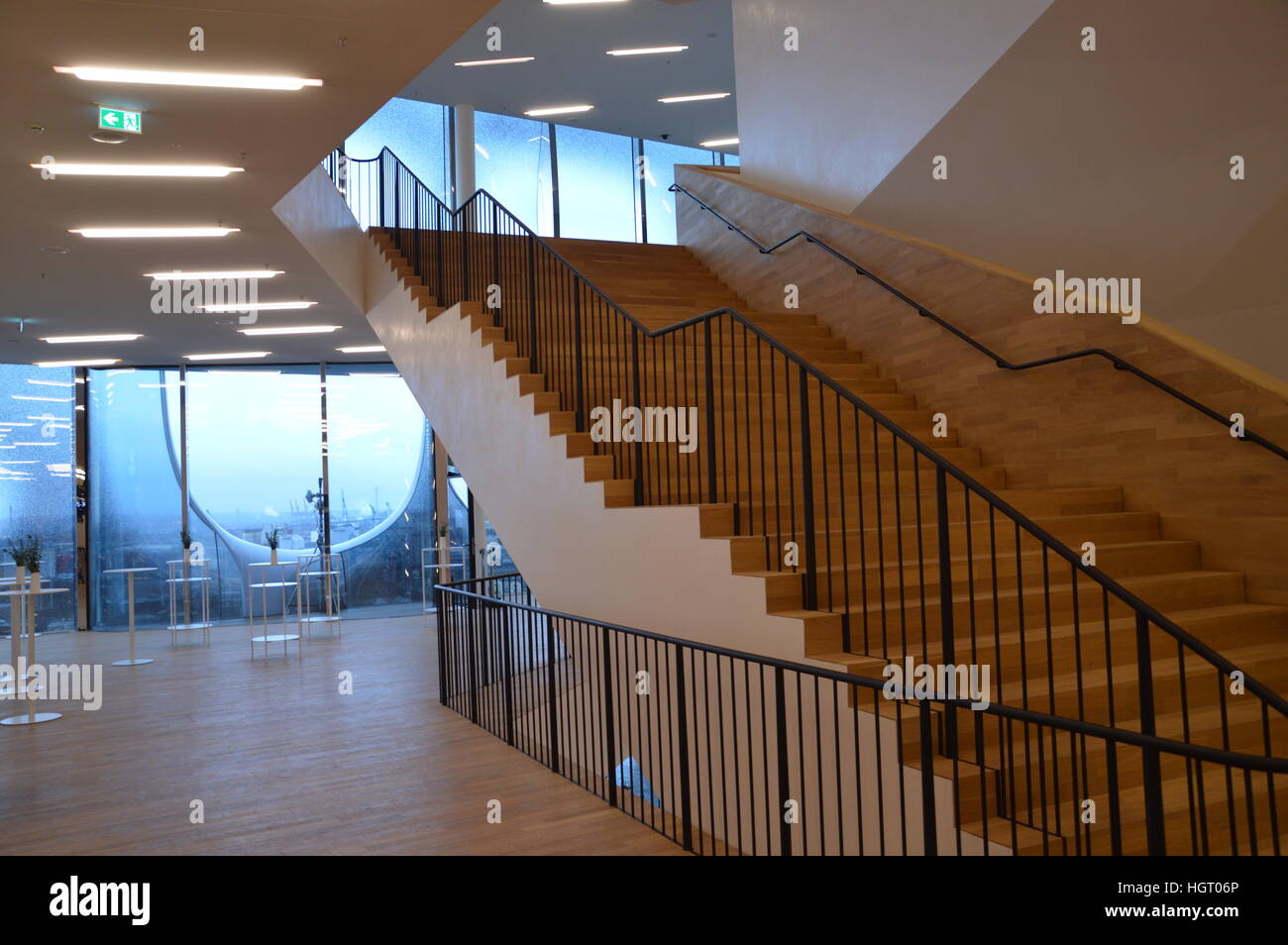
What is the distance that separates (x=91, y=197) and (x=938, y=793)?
7229 mm

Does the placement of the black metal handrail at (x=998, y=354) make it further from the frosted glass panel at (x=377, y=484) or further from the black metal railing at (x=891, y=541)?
the frosted glass panel at (x=377, y=484)

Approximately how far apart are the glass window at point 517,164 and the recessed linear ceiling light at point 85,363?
6.17 m

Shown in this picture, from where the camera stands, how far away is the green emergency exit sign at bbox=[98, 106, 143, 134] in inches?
236

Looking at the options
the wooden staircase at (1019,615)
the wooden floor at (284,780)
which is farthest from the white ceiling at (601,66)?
the wooden floor at (284,780)

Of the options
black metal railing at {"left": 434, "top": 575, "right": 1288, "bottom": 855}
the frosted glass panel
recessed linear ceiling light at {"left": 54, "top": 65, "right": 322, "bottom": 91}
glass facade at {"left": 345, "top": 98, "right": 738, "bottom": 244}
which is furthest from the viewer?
the frosted glass panel

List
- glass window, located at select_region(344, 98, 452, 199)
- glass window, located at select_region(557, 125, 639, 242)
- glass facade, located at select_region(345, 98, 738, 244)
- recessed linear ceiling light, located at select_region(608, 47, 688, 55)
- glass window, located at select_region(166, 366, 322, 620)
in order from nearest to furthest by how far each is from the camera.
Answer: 1. recessed linear ceiling light, located at select_region(608, 47, 688, 55)
2. glass window, located at select_region(344, 98, 452, 199)
3. glass facade, located at select_region(345, 98, 738, 244)
4. glass window, located at select_region(166, 366, 322, 620)
5. glass window, located at select_region(557, 125, 639, 242)

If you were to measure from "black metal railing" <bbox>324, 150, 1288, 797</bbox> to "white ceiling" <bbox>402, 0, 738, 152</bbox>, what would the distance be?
11.3ft

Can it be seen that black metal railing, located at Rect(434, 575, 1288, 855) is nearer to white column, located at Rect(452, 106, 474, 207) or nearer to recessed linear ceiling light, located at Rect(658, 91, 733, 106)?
white column, located at Rect(452, 106, 474, 207)

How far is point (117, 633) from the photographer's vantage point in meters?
14.4

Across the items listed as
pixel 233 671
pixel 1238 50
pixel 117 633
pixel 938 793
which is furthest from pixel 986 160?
pixel 117 633

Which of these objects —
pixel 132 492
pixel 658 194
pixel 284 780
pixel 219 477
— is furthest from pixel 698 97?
pixel 284 780

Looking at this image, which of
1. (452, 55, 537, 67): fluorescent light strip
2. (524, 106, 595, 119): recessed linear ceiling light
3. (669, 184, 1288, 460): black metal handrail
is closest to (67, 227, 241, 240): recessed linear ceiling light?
(452, 55, 537, 67): fluorescent light strip

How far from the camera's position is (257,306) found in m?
11.5

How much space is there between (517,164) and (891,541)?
37.4 ft
